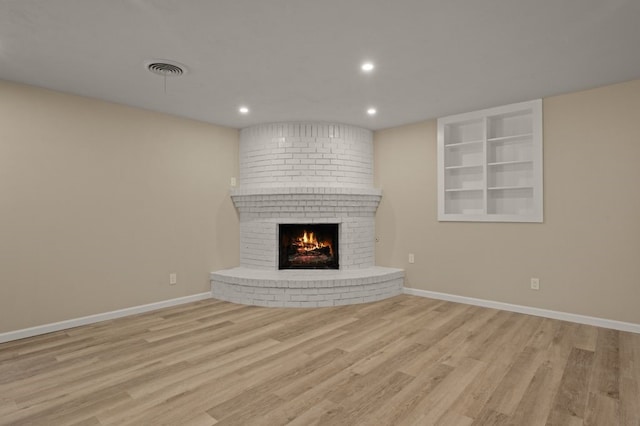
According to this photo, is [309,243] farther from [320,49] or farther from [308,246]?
[320,49]

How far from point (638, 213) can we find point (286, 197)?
371cm

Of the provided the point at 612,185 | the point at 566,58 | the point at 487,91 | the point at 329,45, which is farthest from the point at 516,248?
the point at 329,45

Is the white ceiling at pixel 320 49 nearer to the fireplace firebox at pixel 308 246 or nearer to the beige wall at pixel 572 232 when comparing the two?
the beige wall at pixel 572 232

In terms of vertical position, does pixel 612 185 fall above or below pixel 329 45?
below

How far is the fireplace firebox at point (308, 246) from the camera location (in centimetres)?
501

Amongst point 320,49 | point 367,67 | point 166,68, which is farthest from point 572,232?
point 166,68

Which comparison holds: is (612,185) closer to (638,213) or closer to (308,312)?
(638,213)

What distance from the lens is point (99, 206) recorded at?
3785 mm

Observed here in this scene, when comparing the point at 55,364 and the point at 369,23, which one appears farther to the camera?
the point at 55,364

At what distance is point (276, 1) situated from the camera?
2086mm

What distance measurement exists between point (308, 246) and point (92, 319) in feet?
8.95

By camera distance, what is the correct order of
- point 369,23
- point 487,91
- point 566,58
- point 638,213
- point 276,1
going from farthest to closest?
point 487,91 → point 638,213 → point 566,58 → point 369,23 → point 276,1

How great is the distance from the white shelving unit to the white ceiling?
392 mm

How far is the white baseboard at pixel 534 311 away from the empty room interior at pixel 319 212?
2 cm
